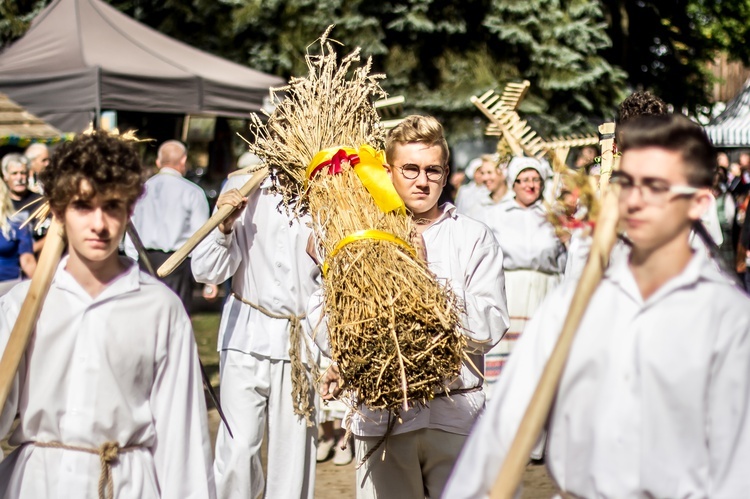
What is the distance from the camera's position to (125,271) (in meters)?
3.68

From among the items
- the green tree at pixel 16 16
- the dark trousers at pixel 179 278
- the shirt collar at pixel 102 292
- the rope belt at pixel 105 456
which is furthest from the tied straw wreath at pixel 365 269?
the green tree at pixel 16 16

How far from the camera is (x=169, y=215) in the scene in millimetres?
9859

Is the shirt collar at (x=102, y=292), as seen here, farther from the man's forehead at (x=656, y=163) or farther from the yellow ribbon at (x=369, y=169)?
the man's forehead at (x=656, y=163)

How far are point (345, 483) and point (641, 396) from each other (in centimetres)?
507

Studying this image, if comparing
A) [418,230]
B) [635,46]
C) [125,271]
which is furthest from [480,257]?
[635,46]

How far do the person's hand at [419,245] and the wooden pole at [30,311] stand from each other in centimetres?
146

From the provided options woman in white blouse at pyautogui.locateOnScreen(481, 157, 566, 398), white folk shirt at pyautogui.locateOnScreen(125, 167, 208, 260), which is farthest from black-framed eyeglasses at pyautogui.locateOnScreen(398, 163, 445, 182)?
white folk shirt at pyautogui.locateOnScreen(125, 167, 208, 260)

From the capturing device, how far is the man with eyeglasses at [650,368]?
2842 millimetres

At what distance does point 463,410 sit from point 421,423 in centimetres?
19

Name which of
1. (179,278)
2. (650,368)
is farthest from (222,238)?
(179,278)

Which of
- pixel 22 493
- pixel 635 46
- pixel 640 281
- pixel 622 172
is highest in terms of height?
pixel 635 46

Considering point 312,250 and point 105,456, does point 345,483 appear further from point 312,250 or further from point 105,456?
point 105,456

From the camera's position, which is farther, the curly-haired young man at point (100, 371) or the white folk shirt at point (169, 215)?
the white folk shirt at point (169, 215)

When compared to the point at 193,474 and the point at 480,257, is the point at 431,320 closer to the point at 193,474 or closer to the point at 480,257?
the point at 480,257
